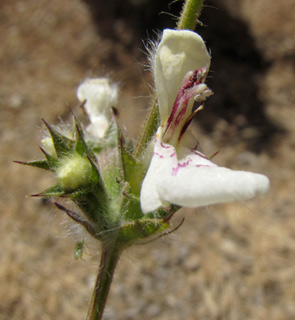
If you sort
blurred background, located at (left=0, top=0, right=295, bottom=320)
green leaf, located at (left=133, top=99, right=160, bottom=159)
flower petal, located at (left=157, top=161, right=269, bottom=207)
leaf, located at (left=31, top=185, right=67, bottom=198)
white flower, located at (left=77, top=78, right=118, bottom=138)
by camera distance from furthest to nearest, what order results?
blurred background, located at (left=0, top=0, right=295, bottom=320) < white flower, located at (left=77, top=78, right=118, bottom=138) < green leaf, located at (left=133, top=99, right=160, bottom=159) < leaf, located at (left=31, top=185, right=67, bottom=198) < flower petal, located at (left=157, top=161, right=269, bottom=207)

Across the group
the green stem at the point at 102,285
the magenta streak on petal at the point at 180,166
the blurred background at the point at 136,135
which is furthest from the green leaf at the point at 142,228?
the blurred background at the point at 136,135

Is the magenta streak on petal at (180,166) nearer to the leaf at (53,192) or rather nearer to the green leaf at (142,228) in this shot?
the green leaf at (142,228)

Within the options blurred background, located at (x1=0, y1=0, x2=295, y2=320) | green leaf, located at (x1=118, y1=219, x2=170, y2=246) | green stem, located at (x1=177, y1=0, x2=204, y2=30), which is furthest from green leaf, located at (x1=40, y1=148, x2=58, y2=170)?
blurred background, located at (x1=0, y1=0, x2=295, y2=320)

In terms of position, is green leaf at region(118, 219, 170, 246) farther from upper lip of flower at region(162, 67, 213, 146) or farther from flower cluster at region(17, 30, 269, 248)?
upper lip of flower at region(162, 67, 213, 146)

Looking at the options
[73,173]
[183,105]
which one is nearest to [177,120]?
[183,105]

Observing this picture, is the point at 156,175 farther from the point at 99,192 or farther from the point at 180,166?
the point at 99,192

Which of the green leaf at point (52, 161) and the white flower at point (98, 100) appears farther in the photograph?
the white flower at point (98, 100)

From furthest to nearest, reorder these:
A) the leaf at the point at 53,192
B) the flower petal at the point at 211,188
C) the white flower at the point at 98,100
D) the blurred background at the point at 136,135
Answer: the blurred background at the point at 136,135
the white flower at the point at 98,100
the leaf at the point at 53,192
the flower petal at the point at 211,188
